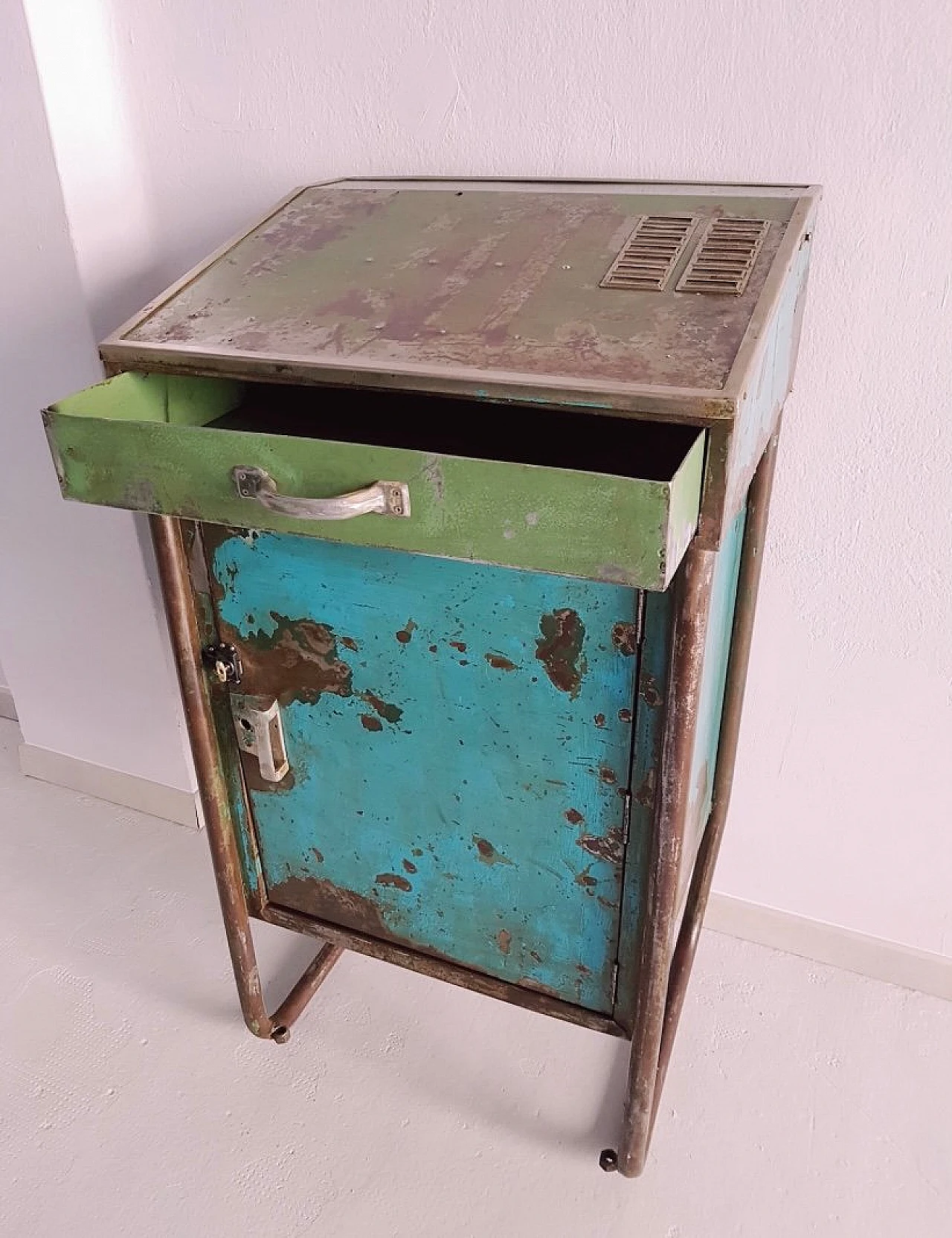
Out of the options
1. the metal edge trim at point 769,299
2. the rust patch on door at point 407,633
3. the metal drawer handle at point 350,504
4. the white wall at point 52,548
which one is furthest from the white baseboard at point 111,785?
the metal edge trim at point 769,299

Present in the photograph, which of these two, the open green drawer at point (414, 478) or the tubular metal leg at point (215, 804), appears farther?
the tubular metal leg at point (215, 804)

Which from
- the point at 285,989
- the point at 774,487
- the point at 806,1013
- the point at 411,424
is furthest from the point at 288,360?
the point at 806,1013

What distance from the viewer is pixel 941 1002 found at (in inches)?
70.2

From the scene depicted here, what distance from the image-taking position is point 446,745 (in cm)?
129

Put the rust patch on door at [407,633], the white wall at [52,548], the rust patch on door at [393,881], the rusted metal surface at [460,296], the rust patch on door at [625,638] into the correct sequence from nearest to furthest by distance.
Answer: the rusted metal surface at [460,296]
the rust patch on door at [625,638]
the rust patch on door at [407,633]
the rust patch on door at [393,881]
the white wall at [52,548]

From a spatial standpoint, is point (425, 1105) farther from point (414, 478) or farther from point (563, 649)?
point (414, 478)

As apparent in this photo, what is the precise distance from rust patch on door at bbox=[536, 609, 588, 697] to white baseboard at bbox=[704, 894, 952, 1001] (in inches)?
37.9

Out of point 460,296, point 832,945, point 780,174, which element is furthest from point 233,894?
point 780,174

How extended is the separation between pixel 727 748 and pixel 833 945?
0.51m

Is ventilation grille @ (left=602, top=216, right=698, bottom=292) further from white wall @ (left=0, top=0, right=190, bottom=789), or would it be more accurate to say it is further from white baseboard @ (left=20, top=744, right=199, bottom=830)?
white baseboard @ (left=20, top=744, right=199, bottom=830)

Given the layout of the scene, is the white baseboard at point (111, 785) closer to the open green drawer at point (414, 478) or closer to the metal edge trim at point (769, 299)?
the open green drawer at point (414, 478)

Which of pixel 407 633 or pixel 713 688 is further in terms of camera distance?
pixel 713 688

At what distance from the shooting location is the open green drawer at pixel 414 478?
86cm

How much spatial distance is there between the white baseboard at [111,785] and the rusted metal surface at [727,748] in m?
1.12
